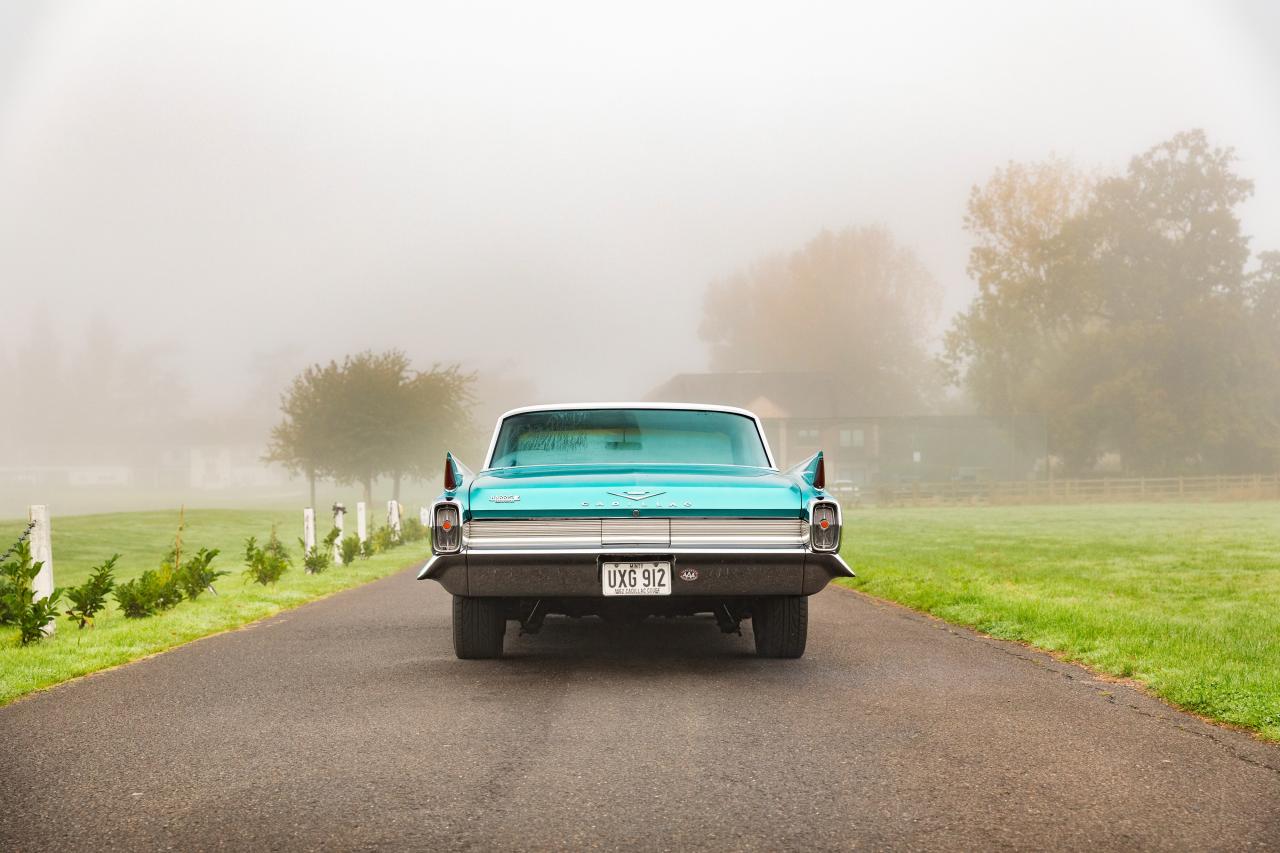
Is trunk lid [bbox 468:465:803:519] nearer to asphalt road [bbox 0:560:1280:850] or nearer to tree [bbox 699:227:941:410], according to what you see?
asphalt road [bbox 0:560:1280:850]

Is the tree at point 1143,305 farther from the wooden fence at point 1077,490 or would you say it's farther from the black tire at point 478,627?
the black tire at point 478,627

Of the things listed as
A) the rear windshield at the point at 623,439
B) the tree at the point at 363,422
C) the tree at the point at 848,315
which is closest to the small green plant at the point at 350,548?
the rear windshield at the point at 623,439

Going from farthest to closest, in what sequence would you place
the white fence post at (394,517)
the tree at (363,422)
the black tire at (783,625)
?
the tree at (363,422)
the white fence post at (394,517)
the black tire at (783,625)

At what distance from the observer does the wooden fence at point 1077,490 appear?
2142 inches

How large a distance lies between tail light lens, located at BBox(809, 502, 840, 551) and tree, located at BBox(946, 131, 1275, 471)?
57.1 m

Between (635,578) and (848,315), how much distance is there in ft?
260

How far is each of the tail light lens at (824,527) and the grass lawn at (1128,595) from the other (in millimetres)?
1952

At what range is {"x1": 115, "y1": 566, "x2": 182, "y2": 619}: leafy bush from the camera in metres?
10.9

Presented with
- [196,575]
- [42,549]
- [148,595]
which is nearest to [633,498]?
[42,549]

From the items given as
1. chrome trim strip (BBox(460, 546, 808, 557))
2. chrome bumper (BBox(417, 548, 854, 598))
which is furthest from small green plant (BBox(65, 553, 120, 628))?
chrome trim strip (BBox(460, 546, 808, 557))

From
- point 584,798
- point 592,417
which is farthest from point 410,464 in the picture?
point 584,798

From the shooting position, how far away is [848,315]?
84.0 metres

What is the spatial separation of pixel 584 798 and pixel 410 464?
43037 millimetres

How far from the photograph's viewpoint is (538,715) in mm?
5703
